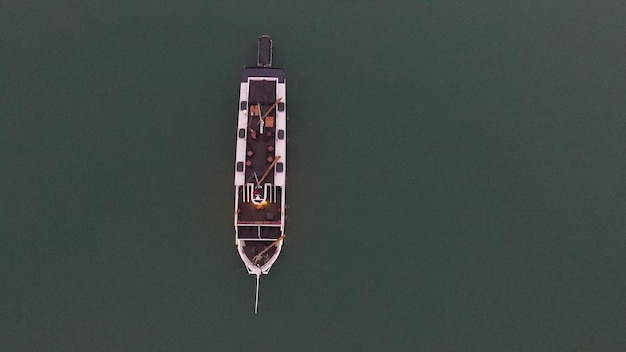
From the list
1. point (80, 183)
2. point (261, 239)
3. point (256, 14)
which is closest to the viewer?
point (261, 239)

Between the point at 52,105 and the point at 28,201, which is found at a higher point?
the point at 52,105

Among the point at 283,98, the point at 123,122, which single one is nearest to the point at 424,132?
the point at 283,98

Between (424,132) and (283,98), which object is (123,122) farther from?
(424,132)

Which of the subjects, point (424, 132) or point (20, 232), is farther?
point (424, 132)

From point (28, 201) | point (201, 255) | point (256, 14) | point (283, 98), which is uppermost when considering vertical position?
point (256, 14)

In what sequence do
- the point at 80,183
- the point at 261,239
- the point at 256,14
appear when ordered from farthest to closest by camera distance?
the point at 256,14
the point at 80,183
the point at 261,239

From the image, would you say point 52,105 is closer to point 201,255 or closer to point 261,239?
point 201,255

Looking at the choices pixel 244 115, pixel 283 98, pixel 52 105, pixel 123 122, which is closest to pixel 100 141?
pixel 123 122
